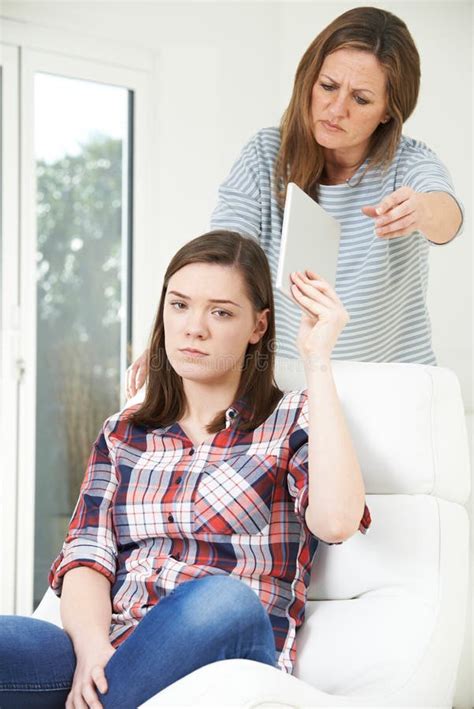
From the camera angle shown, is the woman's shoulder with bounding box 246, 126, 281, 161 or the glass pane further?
the glass pane

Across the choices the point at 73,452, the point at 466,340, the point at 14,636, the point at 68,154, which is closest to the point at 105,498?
the point at 14,636

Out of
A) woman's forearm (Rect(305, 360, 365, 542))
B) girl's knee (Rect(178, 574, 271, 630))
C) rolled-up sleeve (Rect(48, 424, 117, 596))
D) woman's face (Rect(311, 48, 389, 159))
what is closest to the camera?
girl's knee (Rect(178, 574, 271, 630))

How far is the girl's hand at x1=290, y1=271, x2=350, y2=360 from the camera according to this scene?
131 cm

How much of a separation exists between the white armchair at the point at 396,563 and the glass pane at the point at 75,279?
1686 mm

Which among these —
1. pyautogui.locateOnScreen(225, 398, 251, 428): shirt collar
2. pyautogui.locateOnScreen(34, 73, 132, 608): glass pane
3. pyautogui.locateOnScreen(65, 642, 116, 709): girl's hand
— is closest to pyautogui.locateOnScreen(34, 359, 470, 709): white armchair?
pyautogui.locateOnScreen(225, 398, 251, 428): shirt collar

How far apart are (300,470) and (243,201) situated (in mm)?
714

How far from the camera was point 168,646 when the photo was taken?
112 centimetres

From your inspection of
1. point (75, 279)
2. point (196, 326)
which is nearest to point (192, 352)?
point (196, 326)

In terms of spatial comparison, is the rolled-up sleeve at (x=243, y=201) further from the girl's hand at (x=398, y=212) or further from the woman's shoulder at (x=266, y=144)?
the girl's hand at (x=398, y=212)

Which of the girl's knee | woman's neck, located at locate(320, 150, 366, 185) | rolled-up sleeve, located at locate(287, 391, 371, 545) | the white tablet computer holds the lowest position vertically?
the girl's knee

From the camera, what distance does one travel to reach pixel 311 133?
184cm

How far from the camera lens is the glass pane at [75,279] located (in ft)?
10.4

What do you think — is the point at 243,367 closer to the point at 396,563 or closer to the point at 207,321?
the point at 207,321

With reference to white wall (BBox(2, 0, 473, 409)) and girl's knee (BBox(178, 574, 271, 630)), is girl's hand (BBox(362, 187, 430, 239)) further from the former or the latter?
white wall (BBox(2, 0, 473, 409))
